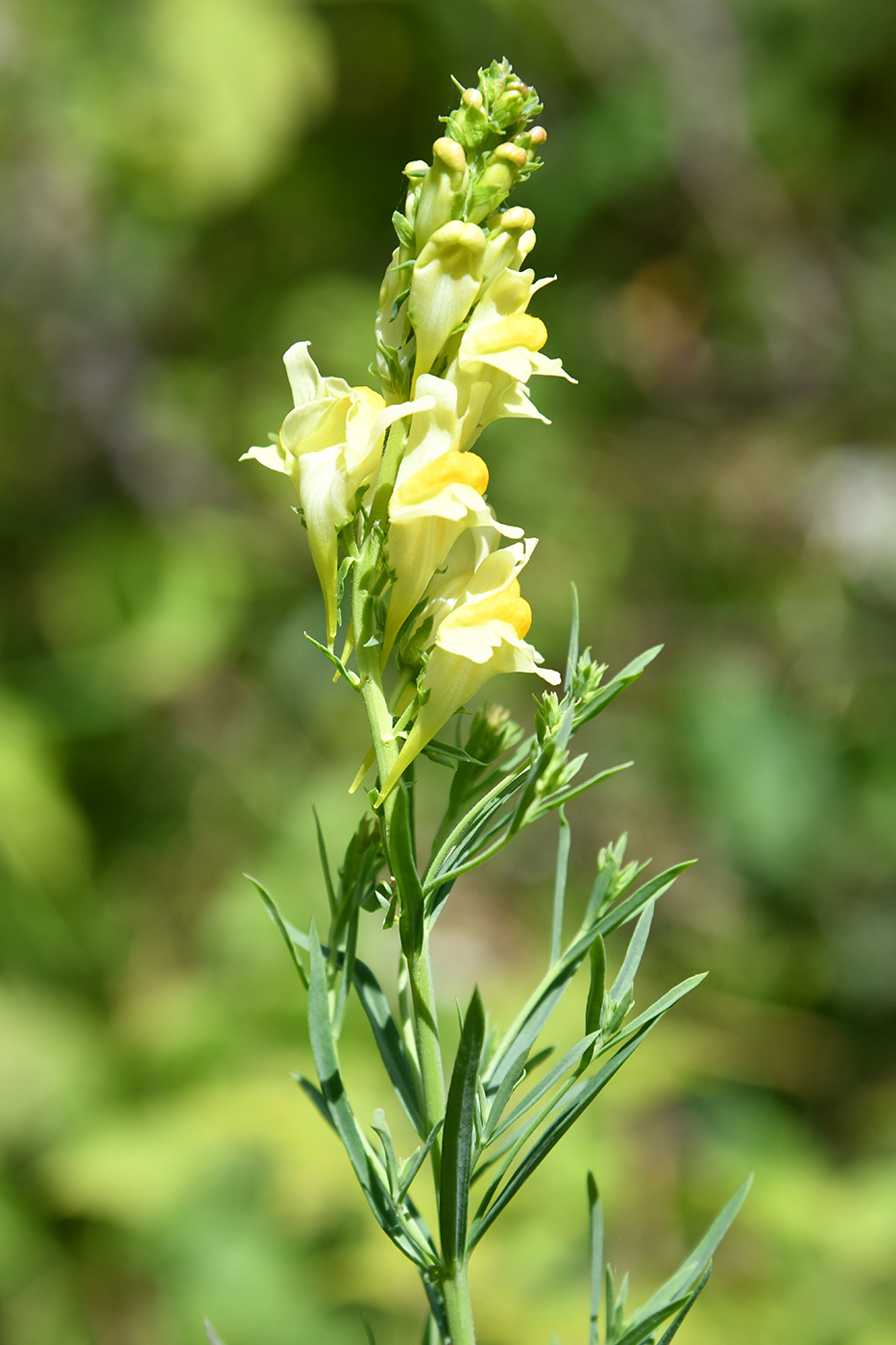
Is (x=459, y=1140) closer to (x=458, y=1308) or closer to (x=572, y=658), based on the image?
(x=458, y=1308)

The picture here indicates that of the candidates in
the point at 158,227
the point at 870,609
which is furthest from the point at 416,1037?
the point at 158,227

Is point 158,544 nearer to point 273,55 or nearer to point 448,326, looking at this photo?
point 273,55

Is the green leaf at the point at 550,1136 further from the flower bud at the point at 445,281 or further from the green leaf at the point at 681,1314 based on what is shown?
the flower bud at the point at 445,281

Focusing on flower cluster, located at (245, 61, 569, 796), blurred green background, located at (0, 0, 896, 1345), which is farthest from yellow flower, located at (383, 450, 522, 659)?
blurred green background, located at (0, 0, 896, 1345)

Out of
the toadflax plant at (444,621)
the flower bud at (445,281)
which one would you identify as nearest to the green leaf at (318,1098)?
the toadflax plant at (444,621)

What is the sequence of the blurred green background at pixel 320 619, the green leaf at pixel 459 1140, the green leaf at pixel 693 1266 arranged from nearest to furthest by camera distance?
the green leaf at pixel 459 1140, the green leaf at pixel 693 1266, the blurred green background at pixel 320 619

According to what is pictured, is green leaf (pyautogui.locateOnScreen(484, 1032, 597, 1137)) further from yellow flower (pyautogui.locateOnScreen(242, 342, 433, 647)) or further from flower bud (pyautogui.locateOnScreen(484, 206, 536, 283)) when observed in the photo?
flower bud (pyautogui.locateOnScreen(484, 206, 536, 283))

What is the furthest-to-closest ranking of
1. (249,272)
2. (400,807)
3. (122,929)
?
(249,272) → (122,929) → (400,807)
